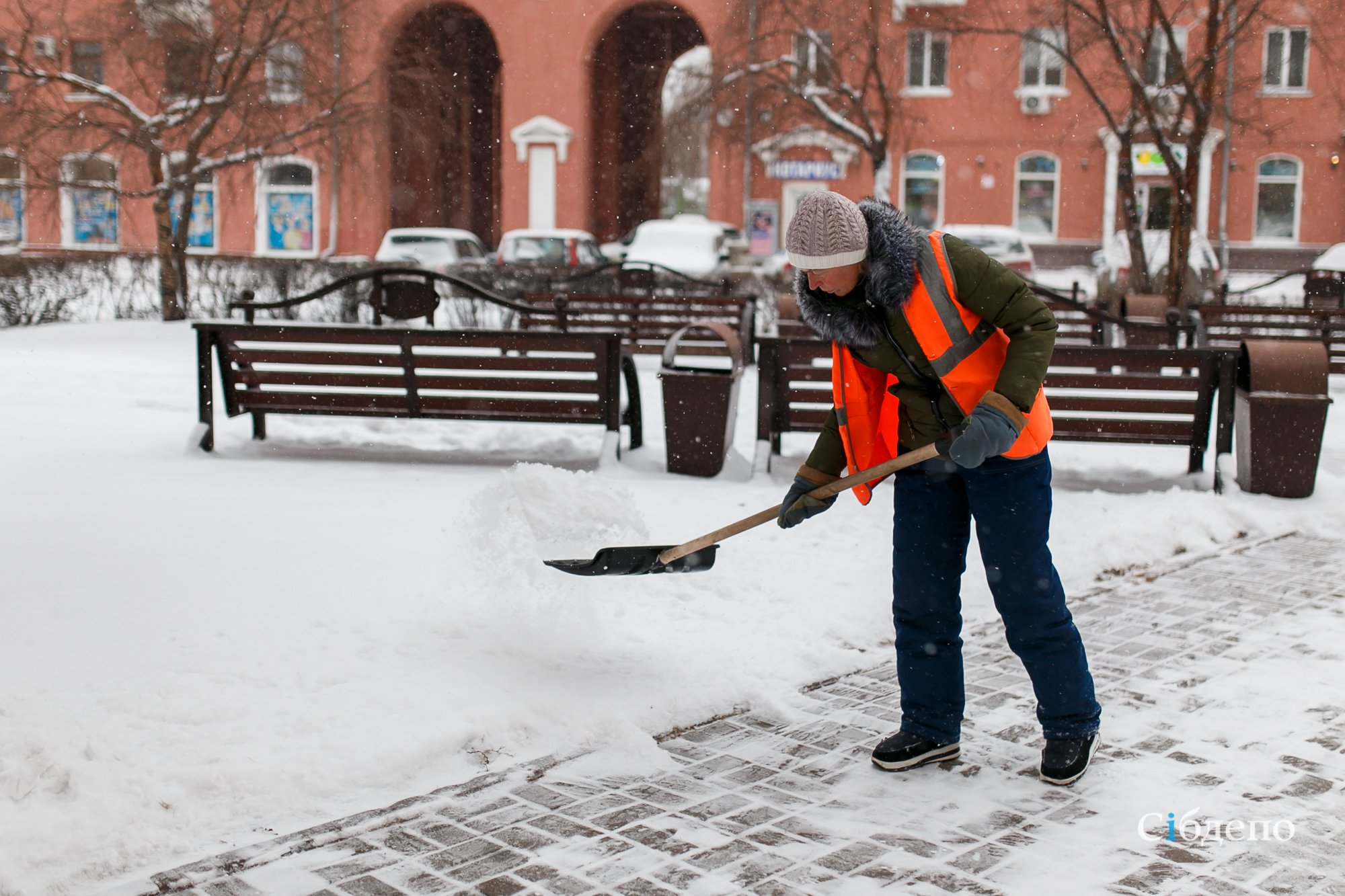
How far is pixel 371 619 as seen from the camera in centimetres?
445

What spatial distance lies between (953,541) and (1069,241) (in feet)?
103

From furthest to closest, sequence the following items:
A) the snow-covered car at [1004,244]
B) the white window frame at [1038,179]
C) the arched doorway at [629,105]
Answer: the arched doorway at [629,105], the white window frame at [1038,179], the snow-covered car at [1004,244]

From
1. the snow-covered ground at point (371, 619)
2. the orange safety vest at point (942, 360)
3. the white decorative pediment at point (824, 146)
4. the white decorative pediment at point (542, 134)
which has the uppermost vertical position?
the white decorative pediment at point (542, 134)

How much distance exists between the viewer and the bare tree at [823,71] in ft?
64.3

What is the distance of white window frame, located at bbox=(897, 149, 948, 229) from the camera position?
33.3 meters

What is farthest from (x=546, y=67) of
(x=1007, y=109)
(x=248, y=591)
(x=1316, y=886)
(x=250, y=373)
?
(x=1316, y=886)

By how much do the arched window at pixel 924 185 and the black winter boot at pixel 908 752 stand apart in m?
31.1

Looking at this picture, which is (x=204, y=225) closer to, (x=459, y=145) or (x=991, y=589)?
(x=459, y=145)

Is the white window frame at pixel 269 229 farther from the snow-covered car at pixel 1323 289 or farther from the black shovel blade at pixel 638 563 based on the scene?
the black shovel blade at pixel 638 563

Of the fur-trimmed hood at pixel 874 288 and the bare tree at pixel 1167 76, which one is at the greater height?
the bare tree at pixel 1167 76

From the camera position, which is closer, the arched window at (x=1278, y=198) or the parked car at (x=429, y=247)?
the parked car at (x=429, y=247)

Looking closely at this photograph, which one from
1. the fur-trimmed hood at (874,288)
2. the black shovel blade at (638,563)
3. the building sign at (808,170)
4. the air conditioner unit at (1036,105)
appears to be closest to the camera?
the fur-trimmed hood at (874,288)

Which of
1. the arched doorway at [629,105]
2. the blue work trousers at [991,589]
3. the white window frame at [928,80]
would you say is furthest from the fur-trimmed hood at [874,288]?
the arched doorway at [629,105]

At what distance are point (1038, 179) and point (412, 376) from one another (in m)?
28.3
